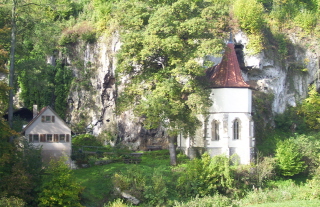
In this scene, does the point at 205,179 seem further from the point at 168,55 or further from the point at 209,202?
the point at 168,55

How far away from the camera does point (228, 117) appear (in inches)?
1423

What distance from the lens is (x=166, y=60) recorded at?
3522 cm

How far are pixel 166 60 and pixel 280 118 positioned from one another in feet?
44.1

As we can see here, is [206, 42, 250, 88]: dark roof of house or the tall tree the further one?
[206, 42, 250, 88]: dark roof of house

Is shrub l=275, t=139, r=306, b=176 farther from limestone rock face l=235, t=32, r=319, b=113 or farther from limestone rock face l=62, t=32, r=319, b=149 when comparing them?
limestone rock face l=62, t=32, r=319, b=149

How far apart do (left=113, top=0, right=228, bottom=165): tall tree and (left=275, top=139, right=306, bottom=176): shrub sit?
660 cm

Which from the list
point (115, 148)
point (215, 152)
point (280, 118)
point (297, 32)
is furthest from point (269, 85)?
point (115, 148)

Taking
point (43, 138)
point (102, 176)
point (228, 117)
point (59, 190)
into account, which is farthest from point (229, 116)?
point (59, 190)

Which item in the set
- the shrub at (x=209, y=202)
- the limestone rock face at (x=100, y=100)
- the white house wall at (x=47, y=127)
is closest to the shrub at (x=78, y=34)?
the limestone rock face at (x=100, y=100)

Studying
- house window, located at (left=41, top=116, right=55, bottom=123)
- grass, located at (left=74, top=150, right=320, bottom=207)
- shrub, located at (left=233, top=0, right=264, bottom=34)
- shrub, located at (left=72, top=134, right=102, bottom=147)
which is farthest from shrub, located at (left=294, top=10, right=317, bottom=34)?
house window, located at (left=41, top=116, right=55, bottom=123)

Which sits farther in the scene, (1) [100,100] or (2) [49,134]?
(1) [100,100]

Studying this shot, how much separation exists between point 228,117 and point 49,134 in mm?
13216

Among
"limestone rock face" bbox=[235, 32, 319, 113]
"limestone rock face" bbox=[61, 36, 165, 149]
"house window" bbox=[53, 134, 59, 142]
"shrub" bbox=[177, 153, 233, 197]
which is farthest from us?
"limestone rock face" bbox=[235, 32, 319, 113]

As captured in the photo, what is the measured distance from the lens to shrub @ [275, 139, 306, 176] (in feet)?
112
